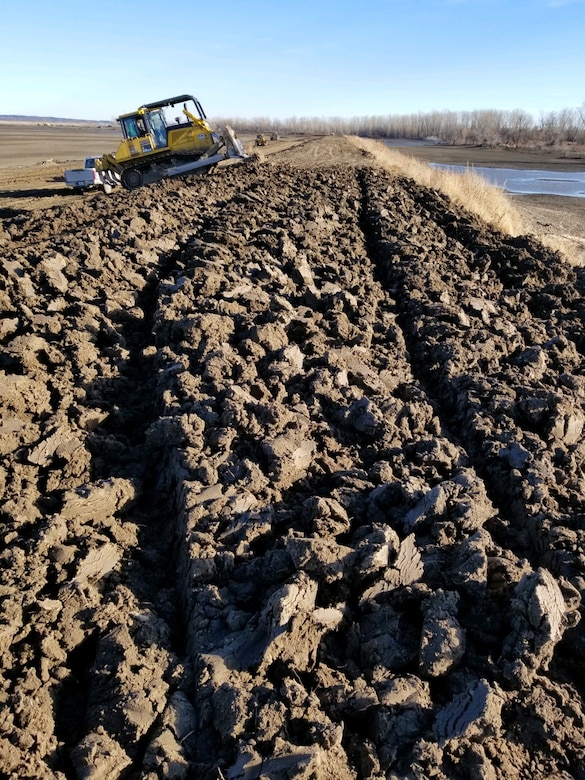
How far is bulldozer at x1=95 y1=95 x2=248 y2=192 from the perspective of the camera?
18469 millimetres

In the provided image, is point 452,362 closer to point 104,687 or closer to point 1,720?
point 104,687

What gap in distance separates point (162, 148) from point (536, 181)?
2508cm

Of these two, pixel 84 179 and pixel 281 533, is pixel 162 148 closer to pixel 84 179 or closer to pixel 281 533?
pixel 84 179

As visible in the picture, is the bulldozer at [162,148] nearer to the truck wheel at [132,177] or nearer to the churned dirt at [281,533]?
the truck wheel at [132,177]

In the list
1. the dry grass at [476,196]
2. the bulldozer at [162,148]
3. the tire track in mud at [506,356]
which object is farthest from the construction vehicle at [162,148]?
the tire track in mud at [506,356]

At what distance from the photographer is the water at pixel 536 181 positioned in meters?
28.3

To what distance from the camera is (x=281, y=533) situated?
3.22m

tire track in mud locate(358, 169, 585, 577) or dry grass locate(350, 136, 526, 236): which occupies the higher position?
dry grass locate(350, 136, 526, 236)

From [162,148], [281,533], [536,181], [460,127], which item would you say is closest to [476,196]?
[162,148]

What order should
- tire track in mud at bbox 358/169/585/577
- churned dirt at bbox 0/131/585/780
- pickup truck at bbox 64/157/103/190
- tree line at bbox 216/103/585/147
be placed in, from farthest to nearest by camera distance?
tree line at bbox 216/103/585/147 → pickup truck at bbox 64/157/103/190 → tire track in mud at bbox 358/169/585/577 → churned dirt at bbox 0/131/585/780

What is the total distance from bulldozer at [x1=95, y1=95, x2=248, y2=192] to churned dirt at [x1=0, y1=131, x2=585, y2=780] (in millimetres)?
13564

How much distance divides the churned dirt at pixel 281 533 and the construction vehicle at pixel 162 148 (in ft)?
44.5

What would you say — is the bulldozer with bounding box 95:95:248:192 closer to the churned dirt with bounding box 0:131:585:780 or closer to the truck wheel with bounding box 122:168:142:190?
the truck wheel with bounding box 122:168:142:190

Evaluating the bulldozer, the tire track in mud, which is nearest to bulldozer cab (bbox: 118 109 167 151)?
the bulldozer
